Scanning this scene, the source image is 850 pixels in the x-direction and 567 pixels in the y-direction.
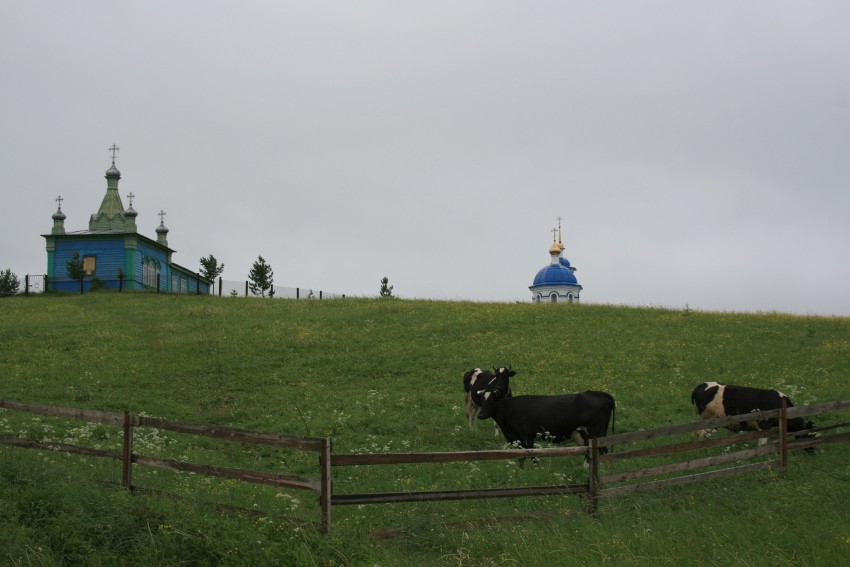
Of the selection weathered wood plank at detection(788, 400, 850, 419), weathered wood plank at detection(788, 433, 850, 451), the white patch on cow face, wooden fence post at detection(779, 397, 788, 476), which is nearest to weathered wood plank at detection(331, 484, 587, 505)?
wooden fence post at detection(779, 397, 788, 476)

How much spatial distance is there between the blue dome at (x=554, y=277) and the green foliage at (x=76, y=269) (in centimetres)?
5153

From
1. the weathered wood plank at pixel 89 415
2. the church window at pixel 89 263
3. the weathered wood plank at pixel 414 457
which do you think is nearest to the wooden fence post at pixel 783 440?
the weathered wood plank at pixel 414 457

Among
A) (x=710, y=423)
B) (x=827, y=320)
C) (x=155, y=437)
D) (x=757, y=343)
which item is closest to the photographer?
(x=710, y=423)

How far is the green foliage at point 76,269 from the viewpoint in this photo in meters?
60.0

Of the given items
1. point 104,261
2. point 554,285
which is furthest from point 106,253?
point 554,285

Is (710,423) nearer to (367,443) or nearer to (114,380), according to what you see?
Result: (367,443)

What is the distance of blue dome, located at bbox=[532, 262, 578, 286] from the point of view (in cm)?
9131

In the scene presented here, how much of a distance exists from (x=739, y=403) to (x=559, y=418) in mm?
5004

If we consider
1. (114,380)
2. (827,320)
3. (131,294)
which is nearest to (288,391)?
(114,380)

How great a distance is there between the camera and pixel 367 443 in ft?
58.2

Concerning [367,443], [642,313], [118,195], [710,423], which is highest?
[118,195]

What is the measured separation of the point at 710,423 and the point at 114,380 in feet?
64.9

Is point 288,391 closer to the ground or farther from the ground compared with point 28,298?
closer to the ground

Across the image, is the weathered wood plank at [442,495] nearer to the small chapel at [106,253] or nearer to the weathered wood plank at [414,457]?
the weathered wood plank at [414,457]
